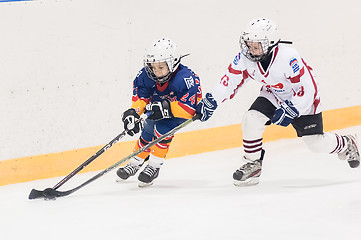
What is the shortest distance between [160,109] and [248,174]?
0.61 metres

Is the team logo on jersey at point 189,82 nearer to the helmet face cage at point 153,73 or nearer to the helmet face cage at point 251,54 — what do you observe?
the helmet face cage at point 153,73

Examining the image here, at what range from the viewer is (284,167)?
14.9ft

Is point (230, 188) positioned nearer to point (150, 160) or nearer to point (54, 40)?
point (150, 160)

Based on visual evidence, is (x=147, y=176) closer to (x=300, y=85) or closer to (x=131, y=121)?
(x=131, y=121)

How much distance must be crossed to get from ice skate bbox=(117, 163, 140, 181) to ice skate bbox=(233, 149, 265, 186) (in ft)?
2.07

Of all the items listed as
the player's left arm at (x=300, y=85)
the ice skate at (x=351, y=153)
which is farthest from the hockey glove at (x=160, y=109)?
the ice skate at (x=351, y=153)

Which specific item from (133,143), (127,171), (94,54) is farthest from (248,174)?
(94,54)

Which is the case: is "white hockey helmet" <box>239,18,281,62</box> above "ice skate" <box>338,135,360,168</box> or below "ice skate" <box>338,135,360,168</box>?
above

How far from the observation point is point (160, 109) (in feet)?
12.6

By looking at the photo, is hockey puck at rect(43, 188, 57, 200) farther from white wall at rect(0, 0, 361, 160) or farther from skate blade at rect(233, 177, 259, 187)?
skate blade at rect(233, 177, 259, 187)

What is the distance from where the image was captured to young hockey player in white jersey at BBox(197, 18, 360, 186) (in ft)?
12.1

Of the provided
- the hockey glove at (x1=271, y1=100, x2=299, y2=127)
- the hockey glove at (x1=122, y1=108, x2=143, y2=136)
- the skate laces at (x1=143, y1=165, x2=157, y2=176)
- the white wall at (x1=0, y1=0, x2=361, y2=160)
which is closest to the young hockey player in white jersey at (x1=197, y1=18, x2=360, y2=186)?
the hockey glove at (x1=271, y1=100, x2=299, y2=127)

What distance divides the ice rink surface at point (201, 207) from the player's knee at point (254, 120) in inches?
13.8

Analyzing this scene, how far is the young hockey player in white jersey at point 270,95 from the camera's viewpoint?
369 cm
